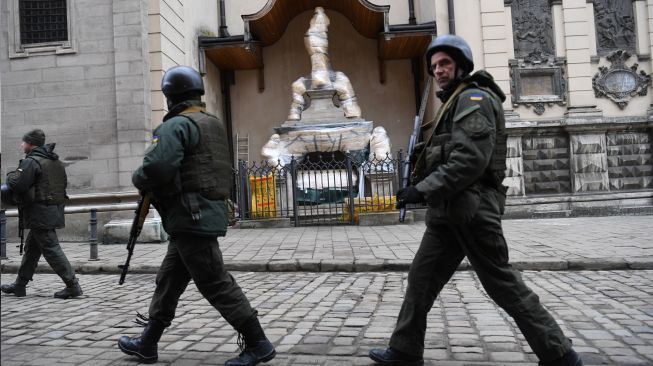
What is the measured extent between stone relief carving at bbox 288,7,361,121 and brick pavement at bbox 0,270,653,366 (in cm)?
1073

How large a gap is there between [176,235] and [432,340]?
76.3 inches

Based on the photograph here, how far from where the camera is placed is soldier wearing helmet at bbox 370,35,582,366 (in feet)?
9.54

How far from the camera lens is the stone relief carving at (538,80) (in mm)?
14930

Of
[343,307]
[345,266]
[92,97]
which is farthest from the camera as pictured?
[92,97]

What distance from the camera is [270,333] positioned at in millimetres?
4230

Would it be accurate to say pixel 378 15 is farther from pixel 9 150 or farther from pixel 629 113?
pixel 9 150

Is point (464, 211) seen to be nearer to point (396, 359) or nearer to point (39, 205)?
point (396, 359)

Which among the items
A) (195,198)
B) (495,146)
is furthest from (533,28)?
(195,198)

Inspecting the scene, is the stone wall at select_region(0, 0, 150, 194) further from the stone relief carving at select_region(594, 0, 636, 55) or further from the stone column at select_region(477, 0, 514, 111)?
the stone relief carving at select_region(594, 0, 636, 55)

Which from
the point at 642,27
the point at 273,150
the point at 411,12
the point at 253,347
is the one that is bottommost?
the point at 253,347

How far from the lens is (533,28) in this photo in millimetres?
15219

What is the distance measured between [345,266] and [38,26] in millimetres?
9060

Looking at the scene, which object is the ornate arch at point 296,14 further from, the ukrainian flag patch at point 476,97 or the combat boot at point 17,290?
the ukrainian flag patch at point 476,97

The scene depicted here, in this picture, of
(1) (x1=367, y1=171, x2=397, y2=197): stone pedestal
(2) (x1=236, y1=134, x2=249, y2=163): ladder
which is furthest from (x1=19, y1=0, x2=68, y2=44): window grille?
(2) (x1=236, y1=134, x2=249, y2=163): ladder
